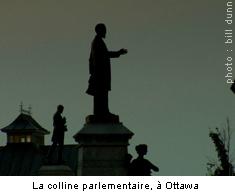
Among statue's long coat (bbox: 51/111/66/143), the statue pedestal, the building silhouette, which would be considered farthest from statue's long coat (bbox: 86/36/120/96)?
the building silhouette

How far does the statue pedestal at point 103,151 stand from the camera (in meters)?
16.5

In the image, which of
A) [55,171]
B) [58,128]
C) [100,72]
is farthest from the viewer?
[55,171]

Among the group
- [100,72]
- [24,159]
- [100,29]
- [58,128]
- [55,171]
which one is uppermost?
[24,159]

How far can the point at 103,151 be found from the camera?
1653 cm

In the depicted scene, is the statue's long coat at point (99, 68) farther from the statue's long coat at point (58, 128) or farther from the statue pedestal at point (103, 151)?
the statue's long coat at point (58, 128)

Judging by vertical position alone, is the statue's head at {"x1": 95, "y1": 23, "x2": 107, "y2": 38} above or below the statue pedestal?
above

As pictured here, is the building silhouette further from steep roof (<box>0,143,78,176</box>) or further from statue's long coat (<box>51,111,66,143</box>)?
statue's long coat (<box>51,111,66,143</box>)

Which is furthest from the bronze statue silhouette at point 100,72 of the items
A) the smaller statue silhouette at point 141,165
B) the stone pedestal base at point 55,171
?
the stone pedestal base at point 55,171

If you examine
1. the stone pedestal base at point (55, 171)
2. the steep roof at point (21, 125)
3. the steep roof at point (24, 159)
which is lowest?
the stone pedestal base at point (55, 171)

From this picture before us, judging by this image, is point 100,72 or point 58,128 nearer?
point 100,72

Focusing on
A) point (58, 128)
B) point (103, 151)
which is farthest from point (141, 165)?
point (58, 128)

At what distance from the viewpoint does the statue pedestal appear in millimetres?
16469

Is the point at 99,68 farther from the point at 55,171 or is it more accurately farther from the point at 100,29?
the point at 55,171
